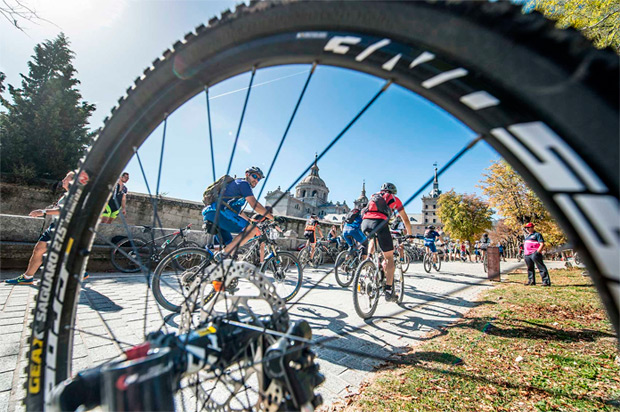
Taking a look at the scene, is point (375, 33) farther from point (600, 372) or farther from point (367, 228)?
point (367, 228)

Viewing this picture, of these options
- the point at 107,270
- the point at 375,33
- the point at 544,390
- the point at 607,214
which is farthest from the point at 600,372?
the point at 107,270

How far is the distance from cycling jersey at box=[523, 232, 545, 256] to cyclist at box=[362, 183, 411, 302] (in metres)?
6.17

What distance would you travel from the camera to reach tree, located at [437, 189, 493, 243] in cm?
3619

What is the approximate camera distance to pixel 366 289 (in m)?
3.84

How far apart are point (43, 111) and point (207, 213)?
2404cm

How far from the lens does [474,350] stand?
2521 millimetres

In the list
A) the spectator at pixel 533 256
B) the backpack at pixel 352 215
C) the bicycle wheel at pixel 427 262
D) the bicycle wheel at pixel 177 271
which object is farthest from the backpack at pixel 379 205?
the bicycle wheel at pixel 427 262

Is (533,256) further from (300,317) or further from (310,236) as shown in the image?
(300,317)

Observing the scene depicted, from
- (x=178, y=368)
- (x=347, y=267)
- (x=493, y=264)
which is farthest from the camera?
(x=493, y=264)

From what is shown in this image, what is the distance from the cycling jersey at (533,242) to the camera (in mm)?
8007

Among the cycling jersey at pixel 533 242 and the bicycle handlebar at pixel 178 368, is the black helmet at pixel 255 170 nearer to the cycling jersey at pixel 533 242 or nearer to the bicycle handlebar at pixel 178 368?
the bicycle handlebar at pixel 178 368

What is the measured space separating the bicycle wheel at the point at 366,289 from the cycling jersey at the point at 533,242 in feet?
23.0

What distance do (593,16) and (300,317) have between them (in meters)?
7.24

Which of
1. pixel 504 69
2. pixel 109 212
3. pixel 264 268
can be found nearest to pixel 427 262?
pixel 264 268
